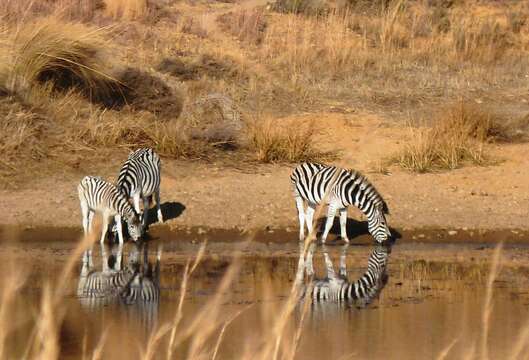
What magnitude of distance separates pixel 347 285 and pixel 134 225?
3.08m

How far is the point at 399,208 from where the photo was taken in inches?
587

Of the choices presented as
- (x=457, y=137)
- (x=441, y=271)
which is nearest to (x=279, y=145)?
(x=457, y=137)

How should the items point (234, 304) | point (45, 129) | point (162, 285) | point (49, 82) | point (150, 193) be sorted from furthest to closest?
1. point (49, 82)
2. point (45, 129)
3. point (150, 193)
4. point (162, 285)
5. point (234, 304)

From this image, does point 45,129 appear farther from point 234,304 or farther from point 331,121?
point 234,304

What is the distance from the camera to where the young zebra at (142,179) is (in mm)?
13750

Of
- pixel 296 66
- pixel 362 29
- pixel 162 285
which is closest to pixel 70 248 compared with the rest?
pixel 162 285

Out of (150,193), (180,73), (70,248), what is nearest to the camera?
(70,248)

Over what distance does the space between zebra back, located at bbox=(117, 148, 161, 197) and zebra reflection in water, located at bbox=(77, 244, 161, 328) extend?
0.87m

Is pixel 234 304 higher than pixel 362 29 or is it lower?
lower

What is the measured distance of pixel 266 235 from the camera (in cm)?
1405

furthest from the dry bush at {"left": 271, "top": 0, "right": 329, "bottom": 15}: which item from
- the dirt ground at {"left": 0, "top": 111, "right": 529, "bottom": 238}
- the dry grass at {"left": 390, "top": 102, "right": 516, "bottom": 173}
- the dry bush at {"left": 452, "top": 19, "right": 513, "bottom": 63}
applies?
the dirt ground at {"left": 0, "top": 111, "right": 529, "bottom": 238}

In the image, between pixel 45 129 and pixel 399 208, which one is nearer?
pixel 399 208

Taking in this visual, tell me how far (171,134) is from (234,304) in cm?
652

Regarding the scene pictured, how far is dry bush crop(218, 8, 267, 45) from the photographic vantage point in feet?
79.4
